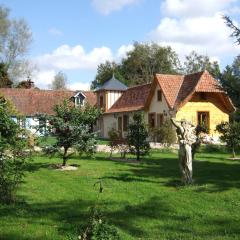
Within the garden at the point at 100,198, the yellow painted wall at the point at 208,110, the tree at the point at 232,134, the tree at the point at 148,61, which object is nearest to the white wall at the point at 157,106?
the yellow painted wall at the point at 208,110

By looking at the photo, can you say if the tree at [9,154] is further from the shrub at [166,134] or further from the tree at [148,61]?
the tree at [148,61]

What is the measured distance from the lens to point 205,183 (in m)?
14.4

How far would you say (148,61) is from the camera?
250 feet

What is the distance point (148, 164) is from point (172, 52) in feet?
191

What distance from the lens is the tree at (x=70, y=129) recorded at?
18422mm

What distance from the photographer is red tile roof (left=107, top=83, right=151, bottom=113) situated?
4359 centimetres

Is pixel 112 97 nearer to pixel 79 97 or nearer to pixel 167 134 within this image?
pixel 79 97

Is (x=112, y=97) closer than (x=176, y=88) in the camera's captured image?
No

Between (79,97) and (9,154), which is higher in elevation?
(79,97)

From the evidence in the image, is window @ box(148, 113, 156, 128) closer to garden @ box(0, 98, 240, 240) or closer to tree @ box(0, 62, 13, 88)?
tree @ box(0, 62, 13, 88)

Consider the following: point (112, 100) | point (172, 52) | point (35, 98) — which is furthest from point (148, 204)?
point (172, 52)

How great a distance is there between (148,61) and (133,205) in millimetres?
65972

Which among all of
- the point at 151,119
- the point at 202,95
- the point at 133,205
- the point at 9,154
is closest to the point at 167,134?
the point at 202,95

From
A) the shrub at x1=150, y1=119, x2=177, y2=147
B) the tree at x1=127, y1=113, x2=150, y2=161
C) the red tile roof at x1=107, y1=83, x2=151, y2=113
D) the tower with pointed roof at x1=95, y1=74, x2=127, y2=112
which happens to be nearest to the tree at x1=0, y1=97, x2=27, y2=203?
the tree at x1=127, y1=113, x2=150, y2=161
